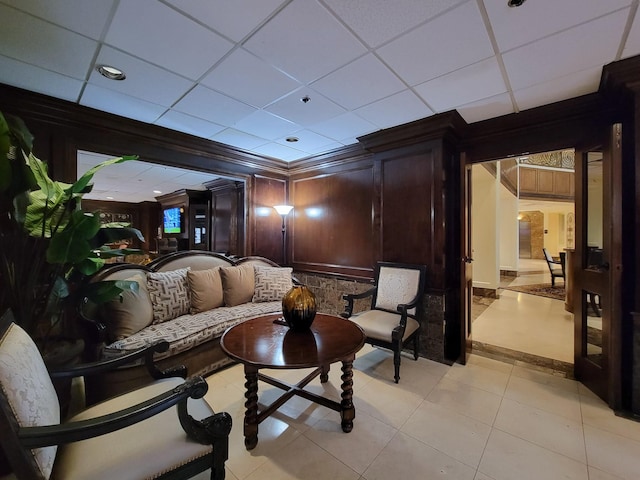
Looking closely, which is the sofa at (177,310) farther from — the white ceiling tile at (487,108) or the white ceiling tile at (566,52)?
the white ceiling tile at (566,52)

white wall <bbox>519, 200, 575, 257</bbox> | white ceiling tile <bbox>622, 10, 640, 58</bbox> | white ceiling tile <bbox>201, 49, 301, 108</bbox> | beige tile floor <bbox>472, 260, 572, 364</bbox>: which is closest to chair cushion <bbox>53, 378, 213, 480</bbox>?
white ceiling tile <bbox>201, 49, 301, 108</bbox>

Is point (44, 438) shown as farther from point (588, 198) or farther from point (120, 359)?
point (588, 198)

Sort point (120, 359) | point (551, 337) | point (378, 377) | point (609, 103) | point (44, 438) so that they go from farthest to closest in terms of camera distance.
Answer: point (551, 337), point (378, 377), point (609, 103), point (120, 359), point (44, 438)

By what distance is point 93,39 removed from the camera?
168cm

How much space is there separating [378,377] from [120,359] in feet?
6.91

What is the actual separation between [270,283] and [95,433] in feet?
8.25

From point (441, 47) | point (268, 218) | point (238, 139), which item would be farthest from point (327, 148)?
point (441, 47)

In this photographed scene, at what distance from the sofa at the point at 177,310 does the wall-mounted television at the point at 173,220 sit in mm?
3819

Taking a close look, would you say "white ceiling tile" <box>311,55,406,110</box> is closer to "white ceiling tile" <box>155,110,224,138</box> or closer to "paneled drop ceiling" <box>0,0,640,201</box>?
"paneled drop ceiling" <box>0,0,640,201</box>

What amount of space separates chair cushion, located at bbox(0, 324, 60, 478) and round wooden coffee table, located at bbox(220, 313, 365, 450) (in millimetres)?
820

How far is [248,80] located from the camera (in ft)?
7.00

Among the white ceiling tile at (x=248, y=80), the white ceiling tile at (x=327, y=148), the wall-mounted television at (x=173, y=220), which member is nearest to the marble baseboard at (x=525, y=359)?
the white ceiling tile at (x=327, y=148)

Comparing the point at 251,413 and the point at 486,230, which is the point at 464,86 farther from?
the point at 486,230

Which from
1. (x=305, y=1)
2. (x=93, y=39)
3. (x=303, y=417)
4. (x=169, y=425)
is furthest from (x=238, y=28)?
(x=303, y=417)
